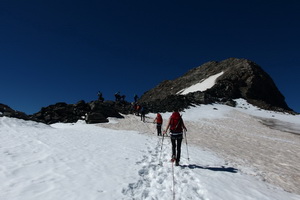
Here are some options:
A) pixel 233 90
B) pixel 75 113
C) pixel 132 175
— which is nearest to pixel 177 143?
pixel 132 175

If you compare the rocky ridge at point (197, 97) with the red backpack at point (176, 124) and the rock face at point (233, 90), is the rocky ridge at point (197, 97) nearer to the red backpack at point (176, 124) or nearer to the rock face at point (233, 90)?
the rock face at point (233, 90)

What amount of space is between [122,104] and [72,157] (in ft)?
105

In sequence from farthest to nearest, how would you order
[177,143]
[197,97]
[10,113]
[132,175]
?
[197,97] < [10,113] < [177,143] < [132,175]

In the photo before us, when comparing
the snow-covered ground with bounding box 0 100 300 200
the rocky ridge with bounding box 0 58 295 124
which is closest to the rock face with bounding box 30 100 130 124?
the rocky ridge with bounding box 0 58 295 124

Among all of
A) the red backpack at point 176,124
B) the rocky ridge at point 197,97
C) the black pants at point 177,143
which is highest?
the rocky ridge at point 197,97

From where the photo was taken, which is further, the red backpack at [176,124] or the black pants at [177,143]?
the red backpack at [176,124]

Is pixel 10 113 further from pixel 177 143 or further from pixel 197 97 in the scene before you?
pixel 197 97

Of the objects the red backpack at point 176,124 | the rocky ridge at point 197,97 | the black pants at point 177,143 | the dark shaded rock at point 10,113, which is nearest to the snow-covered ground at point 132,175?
the black pants at point 177,143

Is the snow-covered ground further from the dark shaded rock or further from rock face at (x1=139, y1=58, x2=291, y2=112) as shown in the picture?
rock face at (x1=139, y1=58, x2=291, y2=112)

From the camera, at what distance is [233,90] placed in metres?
52.4

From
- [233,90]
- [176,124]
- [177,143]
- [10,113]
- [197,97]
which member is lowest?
[177,143]

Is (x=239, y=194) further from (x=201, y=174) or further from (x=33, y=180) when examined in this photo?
(x=33, y=180)

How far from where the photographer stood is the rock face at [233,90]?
4184 centimetres

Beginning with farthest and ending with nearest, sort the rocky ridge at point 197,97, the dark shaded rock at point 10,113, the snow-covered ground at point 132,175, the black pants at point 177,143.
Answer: the rocky ridge at point 197,97 → the dark shaded rock at point 10,113 → the black pants at point 177,143 → the snow-covered ground at point 132,175
